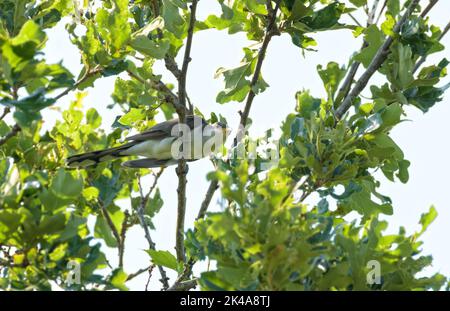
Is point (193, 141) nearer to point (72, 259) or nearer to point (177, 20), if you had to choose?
point (177, 20)

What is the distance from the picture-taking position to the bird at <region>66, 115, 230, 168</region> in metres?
7.31

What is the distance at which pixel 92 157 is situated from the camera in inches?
254

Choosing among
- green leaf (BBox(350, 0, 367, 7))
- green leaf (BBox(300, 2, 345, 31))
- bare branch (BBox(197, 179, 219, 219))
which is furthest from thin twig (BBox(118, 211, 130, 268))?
green leaf (BBox(350, 0, 367, 7))

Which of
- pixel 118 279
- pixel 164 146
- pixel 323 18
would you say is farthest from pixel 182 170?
pixel 118 279

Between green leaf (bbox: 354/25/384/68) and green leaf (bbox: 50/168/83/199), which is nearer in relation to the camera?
green leaf (bbox: 50/168/83/199)

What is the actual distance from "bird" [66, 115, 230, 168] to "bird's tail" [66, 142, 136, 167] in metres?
0.06

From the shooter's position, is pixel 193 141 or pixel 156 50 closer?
pixel 156 50

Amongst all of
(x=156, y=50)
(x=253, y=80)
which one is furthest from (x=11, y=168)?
(x=253, y=80)

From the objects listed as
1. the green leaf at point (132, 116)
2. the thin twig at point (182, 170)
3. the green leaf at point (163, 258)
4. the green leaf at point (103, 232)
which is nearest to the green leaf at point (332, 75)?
the thin twig at point (182, 170)

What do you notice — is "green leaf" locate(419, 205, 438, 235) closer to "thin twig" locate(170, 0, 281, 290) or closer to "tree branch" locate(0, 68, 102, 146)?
"thin twig" locate(170, 0, 281, 290)

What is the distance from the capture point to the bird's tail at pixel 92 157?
5922 millimetres

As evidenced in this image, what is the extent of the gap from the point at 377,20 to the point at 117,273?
317 centimetres

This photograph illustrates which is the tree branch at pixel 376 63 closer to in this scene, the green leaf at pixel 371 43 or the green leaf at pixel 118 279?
the green leaf at pixel 371 43

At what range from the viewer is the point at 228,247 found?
413 cm
